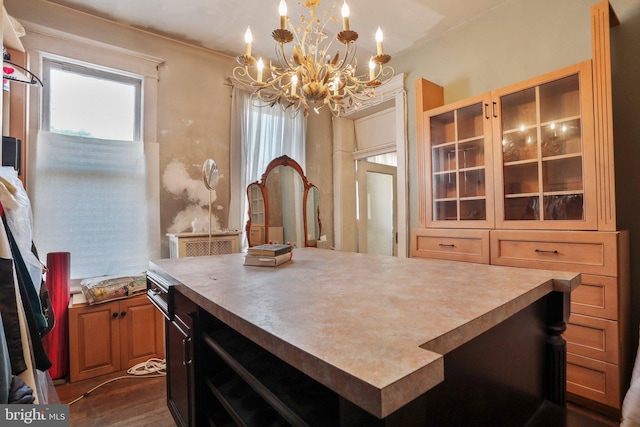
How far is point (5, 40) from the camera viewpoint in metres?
2.12

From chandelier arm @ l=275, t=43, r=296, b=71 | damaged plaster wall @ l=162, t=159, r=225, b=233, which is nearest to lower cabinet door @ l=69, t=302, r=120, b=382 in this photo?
damaged plaster wall @ l=162, t=159, r=225, b=233

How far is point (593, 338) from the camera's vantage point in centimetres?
181

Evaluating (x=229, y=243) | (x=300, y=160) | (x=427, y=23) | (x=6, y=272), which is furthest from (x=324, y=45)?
(x=6, y=272)

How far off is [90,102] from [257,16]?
1.61m

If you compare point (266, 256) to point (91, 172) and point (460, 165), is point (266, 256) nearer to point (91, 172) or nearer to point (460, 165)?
point (460, 165)

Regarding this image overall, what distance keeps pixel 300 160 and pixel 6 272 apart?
2.95 metres

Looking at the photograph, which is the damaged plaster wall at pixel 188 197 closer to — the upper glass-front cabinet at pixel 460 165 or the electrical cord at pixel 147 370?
the electrical cord at pixel 147 370

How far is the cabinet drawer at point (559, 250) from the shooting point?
1.76 m

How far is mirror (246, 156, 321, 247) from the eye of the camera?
11.0 feet

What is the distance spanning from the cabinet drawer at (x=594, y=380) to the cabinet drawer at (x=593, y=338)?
39 mm

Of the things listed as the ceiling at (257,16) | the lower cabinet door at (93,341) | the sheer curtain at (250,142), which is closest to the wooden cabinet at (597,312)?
the ceiling at (257,16)

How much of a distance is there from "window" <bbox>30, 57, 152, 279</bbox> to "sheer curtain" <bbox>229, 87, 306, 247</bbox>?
834 mm

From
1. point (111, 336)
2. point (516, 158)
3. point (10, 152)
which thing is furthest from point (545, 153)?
point (10, 152)

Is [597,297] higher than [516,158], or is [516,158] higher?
[516,158]
